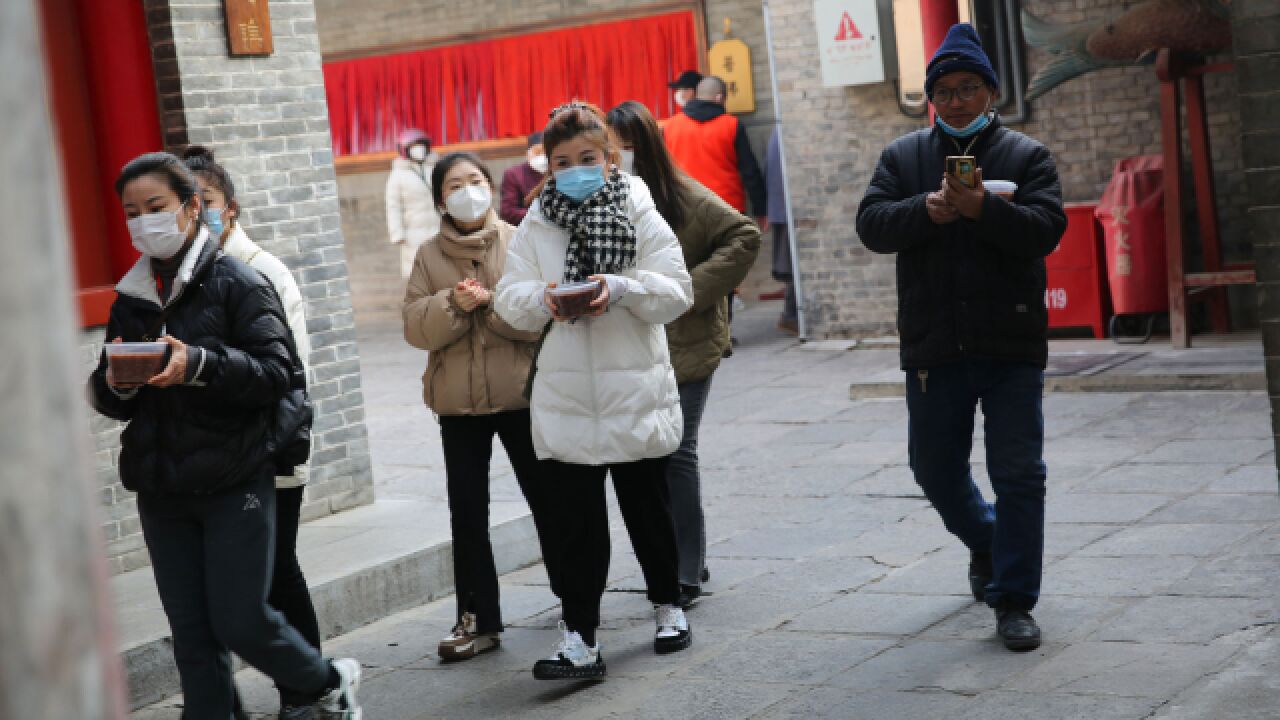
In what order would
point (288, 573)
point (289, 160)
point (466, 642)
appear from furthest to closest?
point (289, 160), point (466, 642), point (288, 573)

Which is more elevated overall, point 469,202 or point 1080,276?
point 469,202

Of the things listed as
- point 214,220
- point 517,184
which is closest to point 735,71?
point 517,184

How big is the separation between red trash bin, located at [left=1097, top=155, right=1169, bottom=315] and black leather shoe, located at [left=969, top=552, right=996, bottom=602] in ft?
19.7

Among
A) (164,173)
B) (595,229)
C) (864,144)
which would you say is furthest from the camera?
(864,144)

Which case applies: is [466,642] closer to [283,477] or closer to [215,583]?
[283,477]

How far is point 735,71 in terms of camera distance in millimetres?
15742

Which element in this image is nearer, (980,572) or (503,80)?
(980,572)

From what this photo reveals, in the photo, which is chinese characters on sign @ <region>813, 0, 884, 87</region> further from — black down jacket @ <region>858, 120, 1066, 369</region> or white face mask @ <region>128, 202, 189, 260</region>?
white face mask @ <region>128, 202, 189, 260</region>

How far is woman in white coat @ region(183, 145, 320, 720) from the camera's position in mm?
4984

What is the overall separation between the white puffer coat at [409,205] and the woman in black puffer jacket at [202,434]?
33.3 feet

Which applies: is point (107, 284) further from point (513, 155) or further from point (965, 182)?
point (513, 155)

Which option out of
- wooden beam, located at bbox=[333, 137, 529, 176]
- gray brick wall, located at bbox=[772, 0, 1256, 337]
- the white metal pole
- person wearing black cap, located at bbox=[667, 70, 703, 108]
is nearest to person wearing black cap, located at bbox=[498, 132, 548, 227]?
person wearing black cap, located at bbox=[667, 70, 703, 108]

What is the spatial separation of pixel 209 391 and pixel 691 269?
2.14 m

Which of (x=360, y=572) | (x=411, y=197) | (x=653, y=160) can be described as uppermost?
(x=411, y=197)
